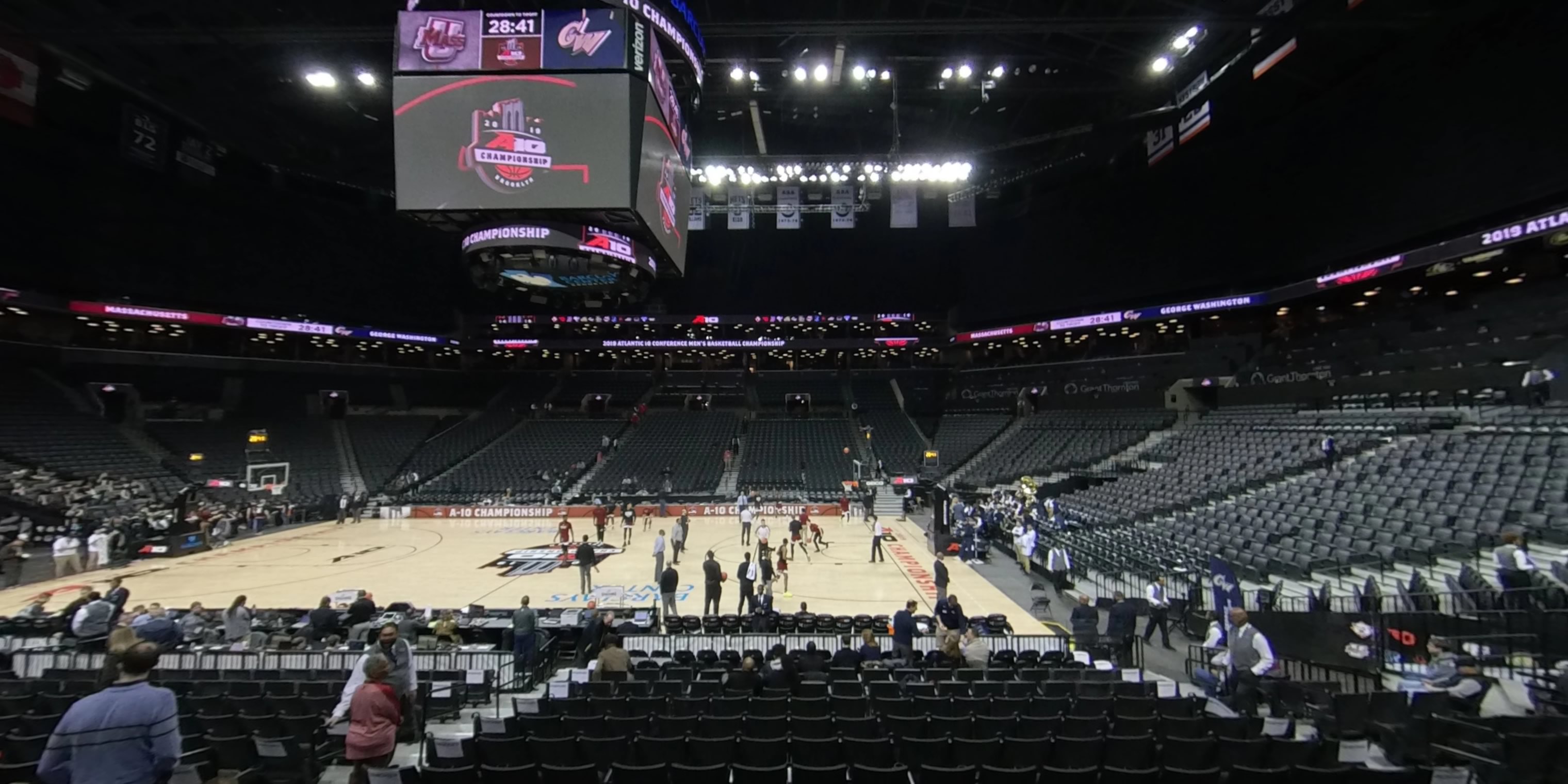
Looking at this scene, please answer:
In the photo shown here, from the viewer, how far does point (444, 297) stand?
41.1 meters

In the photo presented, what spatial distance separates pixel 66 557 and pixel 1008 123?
36704 mm

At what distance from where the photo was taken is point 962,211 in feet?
92.9

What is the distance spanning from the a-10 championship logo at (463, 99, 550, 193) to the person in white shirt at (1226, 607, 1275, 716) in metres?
12.9

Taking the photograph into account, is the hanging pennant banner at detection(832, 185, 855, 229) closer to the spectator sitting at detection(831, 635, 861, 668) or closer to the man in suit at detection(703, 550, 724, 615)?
the man in suit at detection(703, 550, 724, 615)

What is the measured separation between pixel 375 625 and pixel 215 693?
2700 mm

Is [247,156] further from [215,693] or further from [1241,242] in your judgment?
[1241,242]

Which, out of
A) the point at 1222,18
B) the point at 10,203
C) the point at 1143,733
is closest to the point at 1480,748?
the point at 1143,733

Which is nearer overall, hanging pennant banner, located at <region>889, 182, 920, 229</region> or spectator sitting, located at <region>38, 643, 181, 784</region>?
spectator sitting, located at <region>38, 643, 181, 784</region>

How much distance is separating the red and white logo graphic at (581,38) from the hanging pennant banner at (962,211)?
19.7 m

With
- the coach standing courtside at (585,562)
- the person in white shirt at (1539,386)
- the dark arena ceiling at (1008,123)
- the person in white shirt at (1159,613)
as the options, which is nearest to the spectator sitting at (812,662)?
the person in white shirt at (1159,613)

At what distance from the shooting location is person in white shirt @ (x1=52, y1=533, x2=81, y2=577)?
1662cm

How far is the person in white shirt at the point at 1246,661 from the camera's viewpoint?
6.57 meters

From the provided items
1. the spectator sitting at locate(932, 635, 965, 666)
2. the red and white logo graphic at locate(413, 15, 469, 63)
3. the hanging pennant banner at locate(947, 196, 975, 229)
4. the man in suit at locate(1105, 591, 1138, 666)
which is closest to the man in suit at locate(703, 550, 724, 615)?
the spectator sitting at locate(932, 635, 965, 666)

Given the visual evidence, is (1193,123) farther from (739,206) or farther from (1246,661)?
(1246,661)
